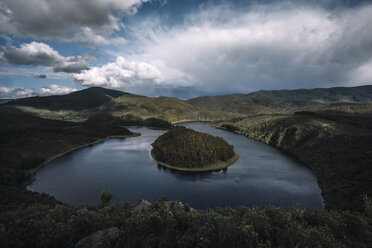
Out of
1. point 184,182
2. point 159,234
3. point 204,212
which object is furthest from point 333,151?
point 159,234

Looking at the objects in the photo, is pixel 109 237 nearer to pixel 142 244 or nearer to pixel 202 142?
pixel 142 244

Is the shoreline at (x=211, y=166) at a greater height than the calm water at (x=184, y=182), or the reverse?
the shoreline at (x=211, y=166)

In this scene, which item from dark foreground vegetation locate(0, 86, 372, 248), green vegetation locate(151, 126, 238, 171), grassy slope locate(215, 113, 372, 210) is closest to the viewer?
dark foreground vegetation locate(0, 86, 372, 248)

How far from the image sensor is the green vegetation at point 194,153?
95062mm

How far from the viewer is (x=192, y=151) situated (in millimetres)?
100438

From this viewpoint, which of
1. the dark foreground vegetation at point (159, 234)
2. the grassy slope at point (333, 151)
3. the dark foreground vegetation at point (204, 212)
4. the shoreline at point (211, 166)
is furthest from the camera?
the shoreline at point (211, 166)

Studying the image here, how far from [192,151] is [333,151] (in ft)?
247

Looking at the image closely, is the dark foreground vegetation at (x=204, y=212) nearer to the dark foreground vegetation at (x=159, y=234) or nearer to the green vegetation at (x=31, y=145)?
the dark foreground vegetation at (x=159, y=234)

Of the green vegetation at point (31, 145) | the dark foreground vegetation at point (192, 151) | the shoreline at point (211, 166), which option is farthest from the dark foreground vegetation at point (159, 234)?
the green vegetation at point (31, 145)

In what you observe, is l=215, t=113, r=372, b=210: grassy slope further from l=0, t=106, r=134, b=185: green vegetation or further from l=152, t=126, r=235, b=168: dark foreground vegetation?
l=0, t=106, r=134, b=185: green vegetation

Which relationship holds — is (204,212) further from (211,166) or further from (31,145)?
(31,145)

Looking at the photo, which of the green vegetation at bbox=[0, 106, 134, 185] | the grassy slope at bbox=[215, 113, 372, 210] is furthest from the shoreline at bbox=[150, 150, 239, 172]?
the green vegetation at bbox=[0, 106, 134, 185]

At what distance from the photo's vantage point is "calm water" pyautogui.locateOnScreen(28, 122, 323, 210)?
208ft

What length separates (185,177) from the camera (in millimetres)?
82938
